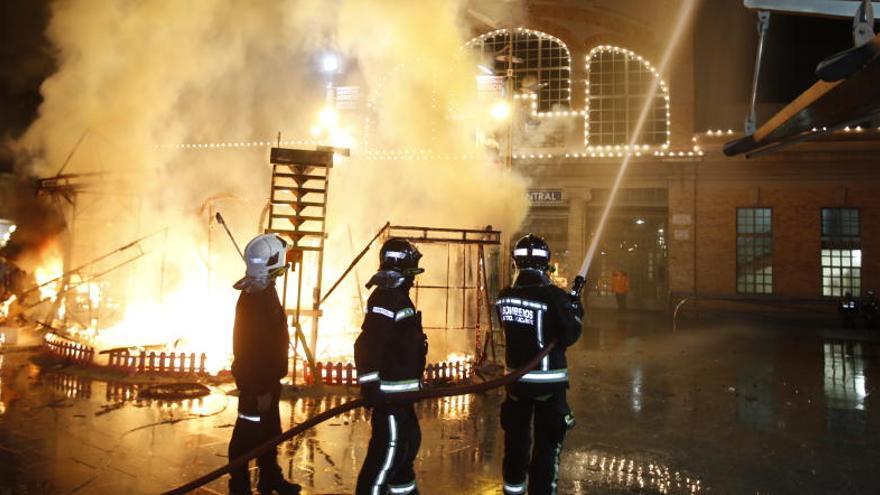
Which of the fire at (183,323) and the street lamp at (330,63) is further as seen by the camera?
the street lamp at (330,63)

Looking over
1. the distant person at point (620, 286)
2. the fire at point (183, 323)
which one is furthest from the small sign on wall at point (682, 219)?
the fire at point (183, 323)

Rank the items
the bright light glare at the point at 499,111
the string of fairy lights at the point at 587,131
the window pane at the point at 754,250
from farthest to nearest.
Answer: the string of fairy lights at the point at 587,131
the window pane at the point at 754,250
the bright light glare at the point at 499,111

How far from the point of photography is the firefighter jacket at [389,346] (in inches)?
127

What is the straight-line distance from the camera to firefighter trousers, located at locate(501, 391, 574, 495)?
3439mm

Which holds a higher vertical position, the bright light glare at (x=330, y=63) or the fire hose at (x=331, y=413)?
the bright light glare at (x=330, y=63)

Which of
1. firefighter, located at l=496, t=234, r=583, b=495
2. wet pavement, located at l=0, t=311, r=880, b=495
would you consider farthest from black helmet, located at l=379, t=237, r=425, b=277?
wet pavement, located at l=0, t=311, r=880, b=495

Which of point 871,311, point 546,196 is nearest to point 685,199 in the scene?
Answer: point 546,196

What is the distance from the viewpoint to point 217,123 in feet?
50.4

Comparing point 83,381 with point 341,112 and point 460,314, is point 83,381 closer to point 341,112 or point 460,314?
point 460,314

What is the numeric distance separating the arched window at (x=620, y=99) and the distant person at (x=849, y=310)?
23.1ft

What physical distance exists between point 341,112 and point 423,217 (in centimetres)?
578

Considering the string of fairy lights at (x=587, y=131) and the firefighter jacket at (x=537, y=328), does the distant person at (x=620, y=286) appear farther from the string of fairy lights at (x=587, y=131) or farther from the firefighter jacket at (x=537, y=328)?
the firefighter jacket at (x=537, y=328)

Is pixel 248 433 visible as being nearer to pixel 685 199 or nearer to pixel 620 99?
pixel 685 199

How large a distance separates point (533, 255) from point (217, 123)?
14.4m
